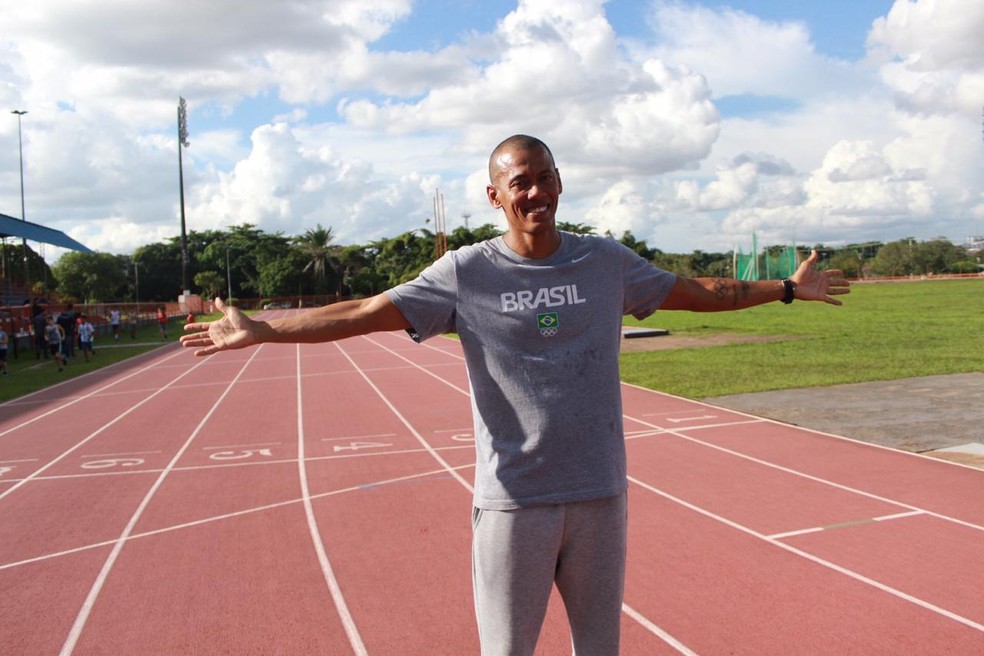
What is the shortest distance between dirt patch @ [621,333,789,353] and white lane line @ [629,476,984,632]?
1353 cm

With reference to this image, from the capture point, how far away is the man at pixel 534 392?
2154mm

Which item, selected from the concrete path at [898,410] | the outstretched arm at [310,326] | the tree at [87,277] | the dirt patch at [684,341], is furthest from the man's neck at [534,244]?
the tree at [87,277]

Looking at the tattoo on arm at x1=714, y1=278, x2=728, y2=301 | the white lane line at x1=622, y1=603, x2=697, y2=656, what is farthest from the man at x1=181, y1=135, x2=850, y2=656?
the white lane line at x1=622, y1=603, x2=697, y2=656

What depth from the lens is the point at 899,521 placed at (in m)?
5.97

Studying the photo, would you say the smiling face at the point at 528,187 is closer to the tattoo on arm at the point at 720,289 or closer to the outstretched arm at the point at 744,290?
the outstretched arm at the point at 744,290

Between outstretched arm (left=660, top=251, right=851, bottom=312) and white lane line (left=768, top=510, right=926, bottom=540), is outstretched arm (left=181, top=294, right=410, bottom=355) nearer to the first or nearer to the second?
outstretched arm (left=660, top=251, right=851, bottom=312)

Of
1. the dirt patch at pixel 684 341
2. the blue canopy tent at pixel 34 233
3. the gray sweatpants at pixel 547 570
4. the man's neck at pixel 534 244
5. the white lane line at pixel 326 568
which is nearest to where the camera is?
the gray sweatpants at pixel 547 570

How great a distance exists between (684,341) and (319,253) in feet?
202

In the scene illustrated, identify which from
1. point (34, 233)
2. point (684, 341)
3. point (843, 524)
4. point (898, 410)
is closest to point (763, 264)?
point (684, 341)

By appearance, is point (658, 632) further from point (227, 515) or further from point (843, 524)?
point (227, 515)

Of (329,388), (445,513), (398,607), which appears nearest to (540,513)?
(398,607)

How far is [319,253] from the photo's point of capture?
261 feet

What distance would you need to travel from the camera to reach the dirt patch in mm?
20750

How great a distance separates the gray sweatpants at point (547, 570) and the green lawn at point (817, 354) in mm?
10653
